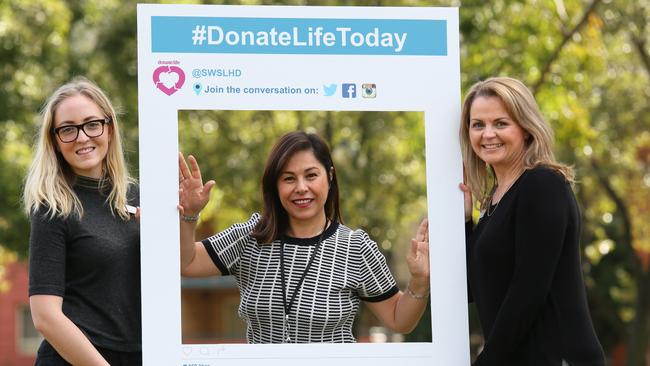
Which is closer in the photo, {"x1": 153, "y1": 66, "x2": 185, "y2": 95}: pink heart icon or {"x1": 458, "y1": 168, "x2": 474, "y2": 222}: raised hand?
{"x1": 153, "y1": 66, "x2": 185, "y2": 95}: pink heart icon

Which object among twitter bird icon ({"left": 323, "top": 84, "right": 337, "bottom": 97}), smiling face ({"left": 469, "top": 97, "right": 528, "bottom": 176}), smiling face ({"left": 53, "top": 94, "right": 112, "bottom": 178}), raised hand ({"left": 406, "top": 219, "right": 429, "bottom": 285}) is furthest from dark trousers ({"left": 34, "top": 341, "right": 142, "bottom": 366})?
smiling face ({"left": 469, "top": 97, "right": 528, "bottom": 176})

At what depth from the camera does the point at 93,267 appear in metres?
4.86

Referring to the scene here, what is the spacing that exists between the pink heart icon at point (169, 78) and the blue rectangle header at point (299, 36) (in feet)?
0.30

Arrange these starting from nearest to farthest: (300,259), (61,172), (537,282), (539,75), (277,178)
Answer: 1. (537,282)
2. (61,172)
3. (300,259)
4. (277,178)
5. (539,75)

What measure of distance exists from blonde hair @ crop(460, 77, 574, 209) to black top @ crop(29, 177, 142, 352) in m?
1.60

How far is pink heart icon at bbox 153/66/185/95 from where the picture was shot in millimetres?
4898

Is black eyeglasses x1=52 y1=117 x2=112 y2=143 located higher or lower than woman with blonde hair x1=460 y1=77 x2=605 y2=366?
higher

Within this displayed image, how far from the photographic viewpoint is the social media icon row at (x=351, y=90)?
5.00 metres

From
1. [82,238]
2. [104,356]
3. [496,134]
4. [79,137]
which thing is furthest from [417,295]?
[79,137]

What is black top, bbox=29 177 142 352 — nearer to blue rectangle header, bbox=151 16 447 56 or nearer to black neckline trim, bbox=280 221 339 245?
black neckline trim, bbox=280 221 339 245

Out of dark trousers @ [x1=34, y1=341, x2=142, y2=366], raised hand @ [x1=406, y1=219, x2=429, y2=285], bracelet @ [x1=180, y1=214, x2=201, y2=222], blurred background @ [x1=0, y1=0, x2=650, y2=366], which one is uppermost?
blurred background @ [x1=0, y1=0, x2=650, y2=366]

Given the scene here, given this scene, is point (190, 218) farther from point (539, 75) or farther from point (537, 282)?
point (539, 75)

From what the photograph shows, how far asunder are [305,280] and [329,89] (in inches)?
35.2

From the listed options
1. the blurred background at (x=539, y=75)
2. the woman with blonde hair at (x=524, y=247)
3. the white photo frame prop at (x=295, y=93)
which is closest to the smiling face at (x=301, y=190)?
the white photo frame prop at (x=295, y=93)
